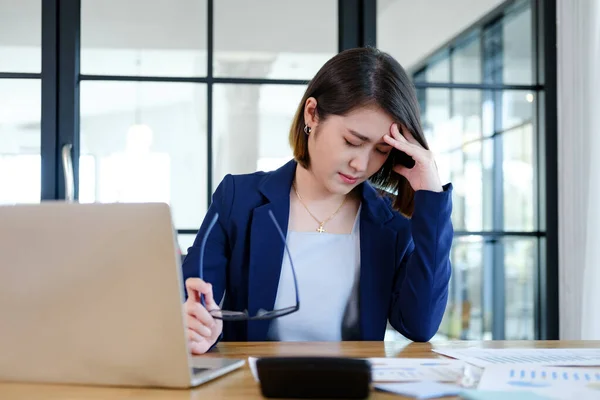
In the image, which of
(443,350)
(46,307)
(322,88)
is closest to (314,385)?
(46,307)

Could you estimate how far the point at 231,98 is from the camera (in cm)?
325

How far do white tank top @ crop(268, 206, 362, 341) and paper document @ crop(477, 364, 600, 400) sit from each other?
66 centimetres

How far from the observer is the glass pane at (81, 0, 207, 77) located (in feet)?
10.5

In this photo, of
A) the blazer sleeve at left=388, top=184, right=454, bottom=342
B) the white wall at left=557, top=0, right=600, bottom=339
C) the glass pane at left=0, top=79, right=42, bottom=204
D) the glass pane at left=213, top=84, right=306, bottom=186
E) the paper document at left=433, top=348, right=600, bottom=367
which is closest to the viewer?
the paper document at left=433, top=348, right=600, bottom=367

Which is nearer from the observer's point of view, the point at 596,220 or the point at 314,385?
the point at 314,385

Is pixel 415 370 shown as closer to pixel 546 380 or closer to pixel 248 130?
pixel 546 380

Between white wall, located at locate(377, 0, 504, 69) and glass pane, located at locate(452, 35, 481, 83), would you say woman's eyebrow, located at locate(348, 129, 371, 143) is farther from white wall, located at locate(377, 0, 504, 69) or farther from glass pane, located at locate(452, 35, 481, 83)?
glass pane, located at locate(452, 35, 481, 83)

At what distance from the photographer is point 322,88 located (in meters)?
1.79

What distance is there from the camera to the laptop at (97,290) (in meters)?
0.95

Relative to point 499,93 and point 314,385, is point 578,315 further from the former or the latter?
point 314,385

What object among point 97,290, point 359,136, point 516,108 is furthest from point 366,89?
point 516,108

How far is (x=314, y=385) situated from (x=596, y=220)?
92.5 inches

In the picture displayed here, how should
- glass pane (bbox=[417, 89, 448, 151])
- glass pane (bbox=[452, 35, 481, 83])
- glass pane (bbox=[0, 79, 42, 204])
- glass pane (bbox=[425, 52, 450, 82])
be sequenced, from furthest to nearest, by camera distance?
glass pane (bbox=[417, 89, 448, 151]), glass pane (bbox=[425, 52, 450, 82]), glass pane (bbox=[452, 35, 481, 83]), glass pane (bbox=[0, 79, 42, 204])

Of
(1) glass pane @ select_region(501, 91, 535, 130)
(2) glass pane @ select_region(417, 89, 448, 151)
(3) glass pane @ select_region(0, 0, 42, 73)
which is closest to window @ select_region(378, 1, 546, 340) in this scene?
(1) glass pane @ select_region(501, 91, 535, 130)
